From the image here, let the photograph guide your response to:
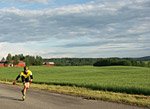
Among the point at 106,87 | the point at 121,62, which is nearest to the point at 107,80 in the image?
the point at 106,87

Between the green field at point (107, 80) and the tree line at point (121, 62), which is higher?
the tree line at point (121, 62)

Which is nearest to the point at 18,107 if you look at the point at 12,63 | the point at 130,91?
the point at 130,91

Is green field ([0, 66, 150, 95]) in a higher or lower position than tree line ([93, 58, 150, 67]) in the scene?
lower

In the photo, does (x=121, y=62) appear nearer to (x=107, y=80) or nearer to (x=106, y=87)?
(x=107, y=80)

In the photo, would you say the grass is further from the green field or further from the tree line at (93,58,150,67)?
the tree line at (93,58,150,67)

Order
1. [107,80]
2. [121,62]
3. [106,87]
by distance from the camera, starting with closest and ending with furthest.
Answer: [106,87]
[107,80]
[121,62]

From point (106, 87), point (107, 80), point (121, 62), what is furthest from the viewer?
point (121, 62)

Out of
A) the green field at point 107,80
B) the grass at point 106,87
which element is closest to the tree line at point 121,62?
the green field at point 107,80

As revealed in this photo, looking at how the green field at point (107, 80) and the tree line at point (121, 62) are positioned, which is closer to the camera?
the green field at point (107, 80)

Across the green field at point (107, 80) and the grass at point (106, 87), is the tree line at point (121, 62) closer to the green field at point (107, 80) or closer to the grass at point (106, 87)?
the green field at point (107, 80)

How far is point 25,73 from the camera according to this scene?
35.9 ft

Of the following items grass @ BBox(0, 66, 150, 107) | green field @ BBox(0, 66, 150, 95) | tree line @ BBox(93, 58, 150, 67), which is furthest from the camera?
tree line @ BBox(93, 58, 150, 67)

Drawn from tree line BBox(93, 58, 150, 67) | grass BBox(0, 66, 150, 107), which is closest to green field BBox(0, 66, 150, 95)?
grass BBox(0, 66, 150, 107)

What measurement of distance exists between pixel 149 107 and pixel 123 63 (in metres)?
85.0
